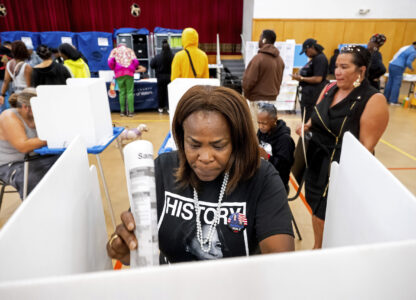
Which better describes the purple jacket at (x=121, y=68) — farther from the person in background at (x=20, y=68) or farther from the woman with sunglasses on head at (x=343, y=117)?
the woman with sunglasses on head at (x=343, y=117)

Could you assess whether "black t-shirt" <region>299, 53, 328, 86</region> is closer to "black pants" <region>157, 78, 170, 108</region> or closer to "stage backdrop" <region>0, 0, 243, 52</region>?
"black pants" <region>157, 78, 170, 108</region>

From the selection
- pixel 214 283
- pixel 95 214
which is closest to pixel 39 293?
pixel 214 283

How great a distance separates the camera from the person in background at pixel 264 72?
3.80m

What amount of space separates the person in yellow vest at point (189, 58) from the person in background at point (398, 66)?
540cm

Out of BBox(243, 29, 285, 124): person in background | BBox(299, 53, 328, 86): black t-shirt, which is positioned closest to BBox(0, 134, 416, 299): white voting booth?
BBox(243, 29, 285, 124): person in background

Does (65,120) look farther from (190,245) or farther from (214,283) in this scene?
(214,283)

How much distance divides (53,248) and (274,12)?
9.47m

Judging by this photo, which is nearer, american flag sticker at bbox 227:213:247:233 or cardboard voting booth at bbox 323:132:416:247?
cardboard voting booth at bbox 323:132:416:247

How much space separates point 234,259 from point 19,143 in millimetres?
A: 2271

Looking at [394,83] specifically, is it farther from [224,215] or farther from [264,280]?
[264,280]

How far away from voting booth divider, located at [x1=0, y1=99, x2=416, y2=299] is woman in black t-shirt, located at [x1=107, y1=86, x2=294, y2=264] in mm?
177

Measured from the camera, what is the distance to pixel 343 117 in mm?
1711

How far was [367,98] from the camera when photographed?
165 cm

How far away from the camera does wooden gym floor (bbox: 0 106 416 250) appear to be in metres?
2.75
